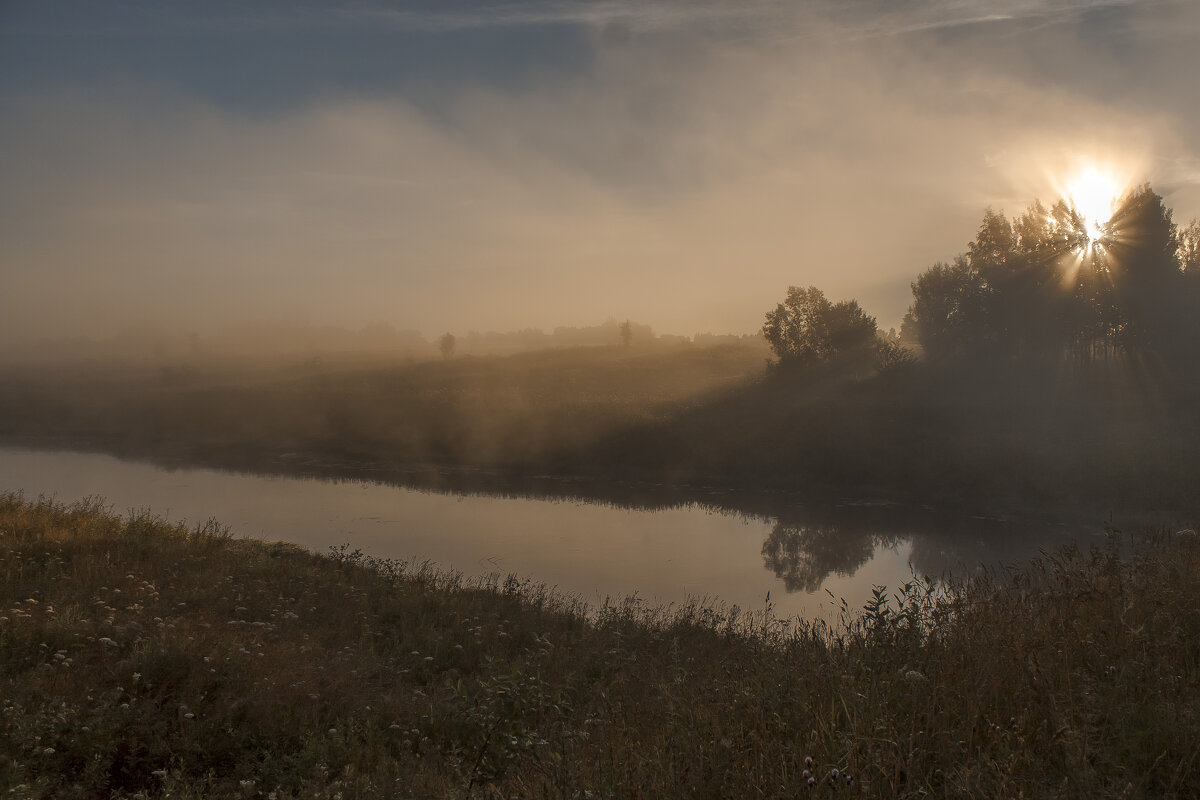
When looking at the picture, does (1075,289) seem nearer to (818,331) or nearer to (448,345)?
(818,331)

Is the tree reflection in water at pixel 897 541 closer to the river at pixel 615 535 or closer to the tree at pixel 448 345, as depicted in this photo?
the river at pixel 615 535

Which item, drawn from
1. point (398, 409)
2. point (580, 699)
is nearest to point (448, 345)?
point (398, 409)

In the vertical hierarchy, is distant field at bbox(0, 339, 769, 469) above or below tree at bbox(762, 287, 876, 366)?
below

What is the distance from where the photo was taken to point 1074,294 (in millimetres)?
48156

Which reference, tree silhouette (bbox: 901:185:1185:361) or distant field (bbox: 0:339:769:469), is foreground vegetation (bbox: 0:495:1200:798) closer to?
distant field (bbox: 0:339:769:469)

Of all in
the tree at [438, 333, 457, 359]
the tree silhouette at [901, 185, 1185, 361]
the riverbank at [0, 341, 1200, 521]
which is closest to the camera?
the riverbank at [0, 341, 1200, 521]

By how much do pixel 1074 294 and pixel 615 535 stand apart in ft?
133

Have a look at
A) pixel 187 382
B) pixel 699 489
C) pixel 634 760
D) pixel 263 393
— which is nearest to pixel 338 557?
pixel 634 760

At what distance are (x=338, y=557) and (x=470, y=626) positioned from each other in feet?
22.7

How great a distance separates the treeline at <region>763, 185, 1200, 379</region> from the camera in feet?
155

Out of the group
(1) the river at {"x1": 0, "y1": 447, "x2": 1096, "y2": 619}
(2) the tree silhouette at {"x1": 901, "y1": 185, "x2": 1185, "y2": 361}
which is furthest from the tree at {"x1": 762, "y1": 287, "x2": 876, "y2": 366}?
(1) the river at {"x1": 0, "y1": 447, "x2": 1096, "y2": 619}

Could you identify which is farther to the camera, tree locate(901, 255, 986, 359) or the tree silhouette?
tree locate(901, 255, 986, 359)

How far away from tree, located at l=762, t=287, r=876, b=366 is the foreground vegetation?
5254 cm

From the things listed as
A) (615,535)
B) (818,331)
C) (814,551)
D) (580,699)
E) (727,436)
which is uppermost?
(818,331)
